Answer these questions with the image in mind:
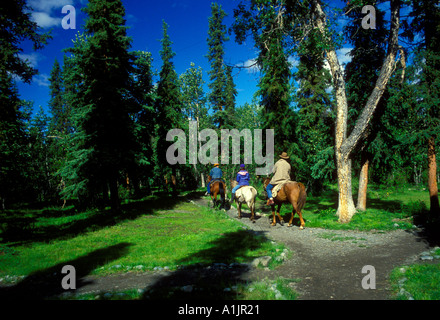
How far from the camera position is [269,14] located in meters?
10.8

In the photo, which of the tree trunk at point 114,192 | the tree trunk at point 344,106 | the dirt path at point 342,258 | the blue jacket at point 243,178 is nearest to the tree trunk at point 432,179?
the tree trunk at point 344,106

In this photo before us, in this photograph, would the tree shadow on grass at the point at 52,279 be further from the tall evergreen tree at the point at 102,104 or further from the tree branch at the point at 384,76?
the tree branch at the point at 384,76

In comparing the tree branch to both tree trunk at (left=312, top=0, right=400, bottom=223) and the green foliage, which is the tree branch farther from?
the green foliage

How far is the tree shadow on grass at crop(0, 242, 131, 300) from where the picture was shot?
17.8 ft

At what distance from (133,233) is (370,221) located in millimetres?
11304

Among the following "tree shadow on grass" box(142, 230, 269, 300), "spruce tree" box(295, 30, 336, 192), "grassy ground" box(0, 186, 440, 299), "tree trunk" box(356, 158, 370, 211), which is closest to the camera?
"tree shadow on grass" box(142, 230, 269, 300)

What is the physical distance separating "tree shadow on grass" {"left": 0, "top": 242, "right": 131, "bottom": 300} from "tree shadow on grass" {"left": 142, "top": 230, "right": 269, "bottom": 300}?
2335mm

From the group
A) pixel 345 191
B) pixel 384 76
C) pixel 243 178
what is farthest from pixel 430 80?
pixel 243 178

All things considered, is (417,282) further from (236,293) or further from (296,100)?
(296,100)

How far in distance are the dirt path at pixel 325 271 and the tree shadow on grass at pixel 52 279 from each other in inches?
20.5

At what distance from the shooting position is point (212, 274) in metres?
6.02

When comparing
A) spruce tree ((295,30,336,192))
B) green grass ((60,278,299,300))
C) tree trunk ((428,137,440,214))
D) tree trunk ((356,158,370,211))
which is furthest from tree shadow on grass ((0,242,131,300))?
tree trunk ((428,137,440,214))

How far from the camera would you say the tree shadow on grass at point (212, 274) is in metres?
4.75
